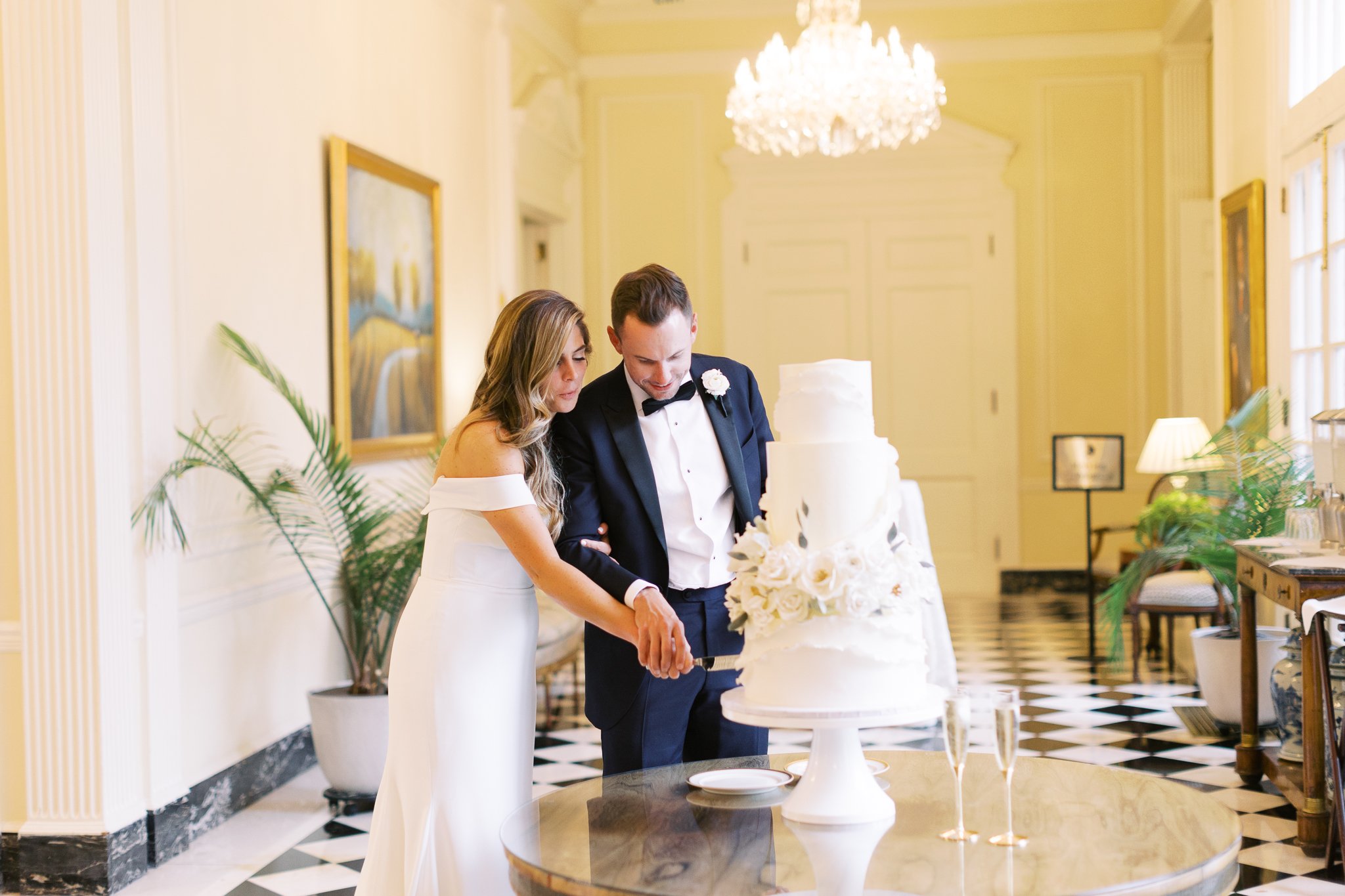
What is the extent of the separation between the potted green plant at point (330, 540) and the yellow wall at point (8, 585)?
40 centimetres

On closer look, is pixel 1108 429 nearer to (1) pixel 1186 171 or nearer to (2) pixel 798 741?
(1) pixel 1186 171

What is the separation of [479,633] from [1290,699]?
340 centimetres

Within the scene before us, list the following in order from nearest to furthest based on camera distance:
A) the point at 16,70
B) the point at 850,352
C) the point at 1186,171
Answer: the point at 16,70 → the point at 1186,171 → the point at 850,352

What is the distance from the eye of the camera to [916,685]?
2.16 m

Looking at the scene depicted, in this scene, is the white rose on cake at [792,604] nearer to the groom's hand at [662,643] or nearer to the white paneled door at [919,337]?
the groom's hand at [662,643]

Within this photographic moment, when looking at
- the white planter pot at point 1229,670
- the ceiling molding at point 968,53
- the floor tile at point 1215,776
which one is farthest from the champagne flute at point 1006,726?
the ceiling molding at point 968,53

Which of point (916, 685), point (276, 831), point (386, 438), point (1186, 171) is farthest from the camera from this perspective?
point (1186, 171)

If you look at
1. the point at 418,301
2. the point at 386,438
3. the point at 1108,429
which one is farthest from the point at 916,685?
the point at 1108,429

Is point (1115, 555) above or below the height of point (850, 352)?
below

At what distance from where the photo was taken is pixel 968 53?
10.2m

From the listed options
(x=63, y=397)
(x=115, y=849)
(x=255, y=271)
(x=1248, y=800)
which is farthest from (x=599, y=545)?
(x=1248, y=800)

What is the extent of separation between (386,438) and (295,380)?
0.91 metres

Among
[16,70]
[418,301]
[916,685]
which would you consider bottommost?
[916,685]

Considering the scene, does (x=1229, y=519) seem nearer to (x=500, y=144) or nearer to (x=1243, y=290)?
(x=1243, y=290)
